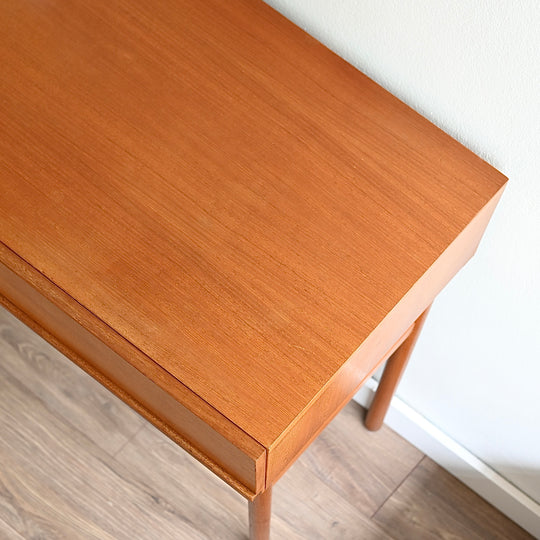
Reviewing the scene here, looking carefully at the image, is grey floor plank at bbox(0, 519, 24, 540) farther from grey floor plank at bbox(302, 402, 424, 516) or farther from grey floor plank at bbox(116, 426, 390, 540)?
grey floor plank at bbox(302, 402, 424, 516)

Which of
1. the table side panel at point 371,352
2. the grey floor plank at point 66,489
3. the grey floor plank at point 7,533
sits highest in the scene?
the table side panel at point 371,352

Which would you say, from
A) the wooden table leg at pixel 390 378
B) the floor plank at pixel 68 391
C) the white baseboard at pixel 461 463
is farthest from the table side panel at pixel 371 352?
the floor plank at pixel 68 391

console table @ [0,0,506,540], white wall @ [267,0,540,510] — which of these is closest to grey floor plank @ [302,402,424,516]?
white wall @ [267,0,540,510]

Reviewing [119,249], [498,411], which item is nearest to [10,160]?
[119,249]

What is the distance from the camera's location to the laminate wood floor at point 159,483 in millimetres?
1365

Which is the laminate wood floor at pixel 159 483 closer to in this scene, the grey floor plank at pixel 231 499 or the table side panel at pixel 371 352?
the grey floor plank at pixel 231 499

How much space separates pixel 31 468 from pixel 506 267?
81 centimetres

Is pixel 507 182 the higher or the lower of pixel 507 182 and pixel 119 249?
the higher

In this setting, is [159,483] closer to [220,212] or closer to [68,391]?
[68,391]

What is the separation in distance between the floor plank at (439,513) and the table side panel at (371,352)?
49 cm

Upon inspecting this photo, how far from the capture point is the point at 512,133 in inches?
35.6

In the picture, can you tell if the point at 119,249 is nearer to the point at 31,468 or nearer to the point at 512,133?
the point at 512,133

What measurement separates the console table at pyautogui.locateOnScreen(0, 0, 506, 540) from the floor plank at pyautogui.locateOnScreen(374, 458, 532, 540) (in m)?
0.45

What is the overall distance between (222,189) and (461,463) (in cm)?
73
